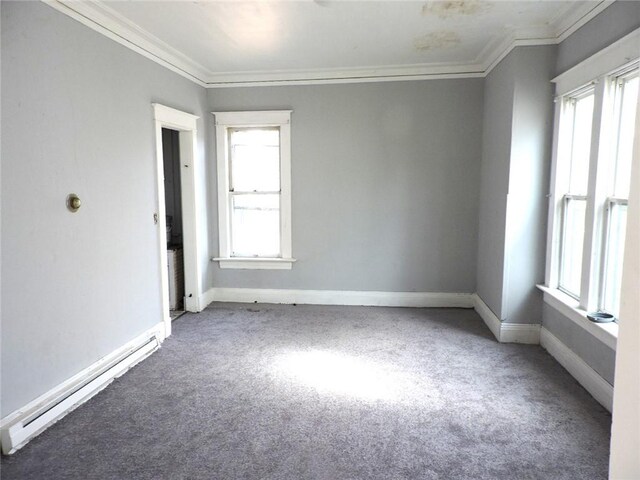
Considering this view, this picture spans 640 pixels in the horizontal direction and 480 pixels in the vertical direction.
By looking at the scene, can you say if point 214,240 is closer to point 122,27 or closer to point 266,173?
point 266,173

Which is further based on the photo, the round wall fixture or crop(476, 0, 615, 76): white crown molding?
crop(476, 0, 615, 76): white crown molding

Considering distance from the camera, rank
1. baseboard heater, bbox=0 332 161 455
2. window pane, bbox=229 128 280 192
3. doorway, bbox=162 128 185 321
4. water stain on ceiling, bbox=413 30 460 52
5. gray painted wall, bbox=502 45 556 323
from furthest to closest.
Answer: doorway, bbox=162 128 185 321
window pane, bbox=229 128 280 192
water stain on ceiling, bbox=413 30 460 52
gray painted wall, bbox=502 45 556 323
baseboard heater, bbox=0 332 161 455

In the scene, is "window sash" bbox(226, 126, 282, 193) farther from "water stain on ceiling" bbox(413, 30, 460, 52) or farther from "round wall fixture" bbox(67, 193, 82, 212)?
"round wall fixture" bbox(67, 193, 82, 212)

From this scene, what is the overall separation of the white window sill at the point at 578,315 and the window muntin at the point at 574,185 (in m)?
0.10

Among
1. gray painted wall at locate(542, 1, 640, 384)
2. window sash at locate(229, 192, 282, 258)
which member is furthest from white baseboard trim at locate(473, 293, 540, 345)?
window sash at locate(229, 192, 282, 258)

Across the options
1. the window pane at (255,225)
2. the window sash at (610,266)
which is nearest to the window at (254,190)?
the window pane at (255,225)

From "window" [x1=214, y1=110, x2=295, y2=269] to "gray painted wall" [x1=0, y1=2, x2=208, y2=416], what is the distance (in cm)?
127

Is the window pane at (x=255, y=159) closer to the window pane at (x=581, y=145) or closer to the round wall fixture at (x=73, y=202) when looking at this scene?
the round wall fixture at (x=73, y=202)

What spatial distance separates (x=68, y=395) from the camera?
2.54 metres

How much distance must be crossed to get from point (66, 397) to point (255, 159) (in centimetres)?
308

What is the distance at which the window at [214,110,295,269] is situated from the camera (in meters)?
4.64

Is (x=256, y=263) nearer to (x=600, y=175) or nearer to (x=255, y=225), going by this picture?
(x=255, y=225)

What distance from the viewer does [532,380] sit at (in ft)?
9.50

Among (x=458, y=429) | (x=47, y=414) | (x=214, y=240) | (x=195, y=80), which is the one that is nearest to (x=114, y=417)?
(x=47, y=414)
